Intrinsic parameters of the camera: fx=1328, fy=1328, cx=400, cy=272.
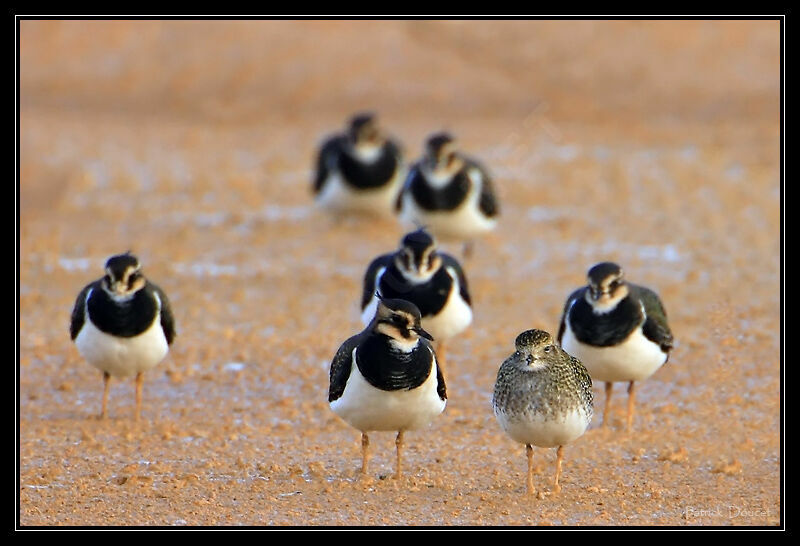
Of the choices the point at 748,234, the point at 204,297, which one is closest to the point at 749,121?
the point at 748,234

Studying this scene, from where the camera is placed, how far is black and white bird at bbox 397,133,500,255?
12.5m

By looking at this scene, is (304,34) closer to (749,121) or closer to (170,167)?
(170,167)

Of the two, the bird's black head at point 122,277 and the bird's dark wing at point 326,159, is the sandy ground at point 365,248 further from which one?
the bird's black head at point 122,277

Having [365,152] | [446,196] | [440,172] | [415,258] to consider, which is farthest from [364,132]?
[415,258]

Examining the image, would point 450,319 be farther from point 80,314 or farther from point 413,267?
point 80,314

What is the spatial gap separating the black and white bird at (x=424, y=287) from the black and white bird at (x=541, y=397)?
7.28ft

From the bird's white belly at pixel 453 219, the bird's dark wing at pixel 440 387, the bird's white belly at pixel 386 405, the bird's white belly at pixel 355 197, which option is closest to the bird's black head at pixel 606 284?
the bird's dark wing at pixel 440 387

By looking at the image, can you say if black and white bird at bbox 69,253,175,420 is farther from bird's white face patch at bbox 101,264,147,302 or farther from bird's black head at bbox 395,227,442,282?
bird's black head at bbox 395,227,442,282

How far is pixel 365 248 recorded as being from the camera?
1367 cm

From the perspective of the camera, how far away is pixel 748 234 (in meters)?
13.7

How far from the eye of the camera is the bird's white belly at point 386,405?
721cm

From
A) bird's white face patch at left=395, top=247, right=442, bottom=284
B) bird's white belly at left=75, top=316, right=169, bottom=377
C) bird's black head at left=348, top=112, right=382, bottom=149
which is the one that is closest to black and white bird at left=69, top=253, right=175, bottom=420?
bird's white belly at left=75, top=316, right=169, bottom=377

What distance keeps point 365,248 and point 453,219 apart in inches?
58.8

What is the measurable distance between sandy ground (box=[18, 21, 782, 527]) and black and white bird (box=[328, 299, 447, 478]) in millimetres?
383
